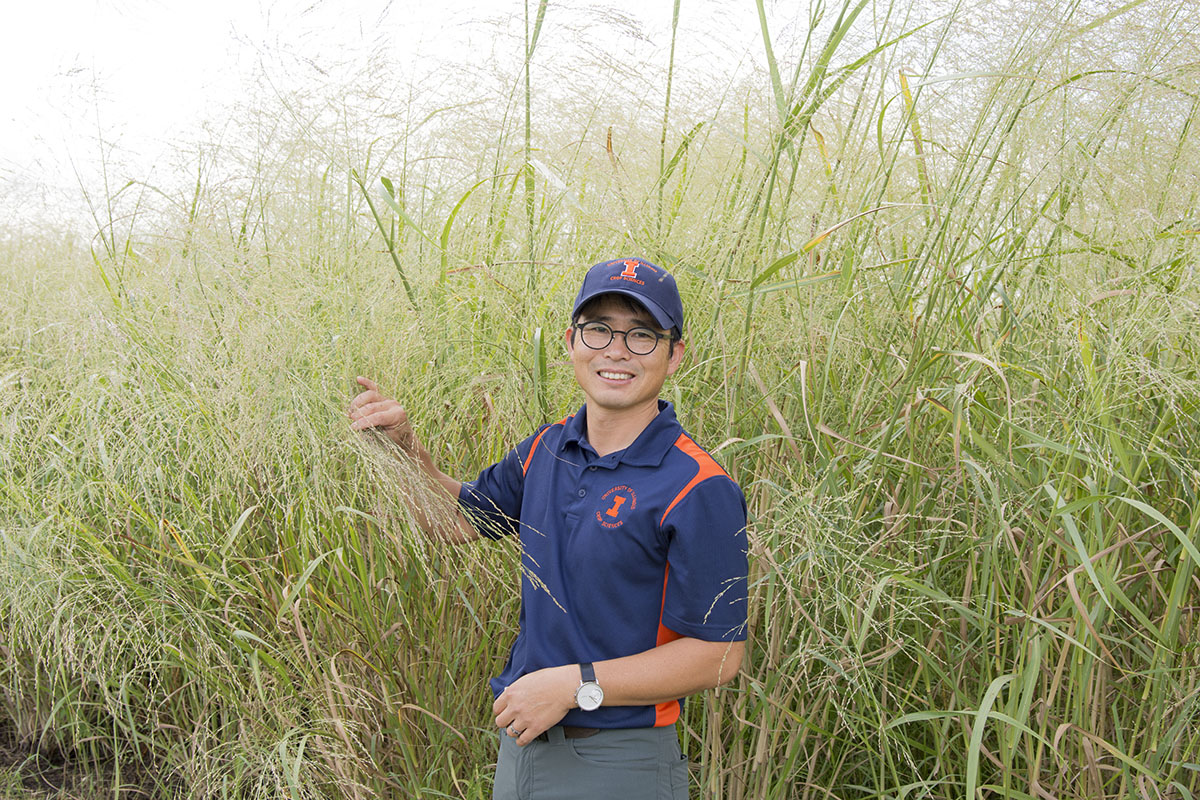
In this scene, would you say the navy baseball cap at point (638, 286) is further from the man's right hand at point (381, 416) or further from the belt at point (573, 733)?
the belt at point (573, 733)

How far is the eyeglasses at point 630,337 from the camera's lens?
1505 mm

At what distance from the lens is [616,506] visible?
1.47m

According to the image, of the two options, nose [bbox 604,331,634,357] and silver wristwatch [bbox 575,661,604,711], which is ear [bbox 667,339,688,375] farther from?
silver wristwatch [bbox 575,661,604,711]

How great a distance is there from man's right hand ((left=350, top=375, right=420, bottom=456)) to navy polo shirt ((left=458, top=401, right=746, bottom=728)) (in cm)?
25

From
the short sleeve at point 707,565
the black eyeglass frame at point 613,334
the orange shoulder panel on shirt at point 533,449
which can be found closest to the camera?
the short sleeve at point 707,565

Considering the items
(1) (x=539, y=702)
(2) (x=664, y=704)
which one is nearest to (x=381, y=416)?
(1) (x=539, y=702)

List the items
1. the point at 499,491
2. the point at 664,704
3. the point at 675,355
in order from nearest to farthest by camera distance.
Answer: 1. the point at 664,704
2. the point at 675,355
3. the point at 499,491

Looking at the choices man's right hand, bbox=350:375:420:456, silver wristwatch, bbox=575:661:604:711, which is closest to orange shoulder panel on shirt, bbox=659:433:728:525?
silver wristwatch, bbox=575:661:604:711

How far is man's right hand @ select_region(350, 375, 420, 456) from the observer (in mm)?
1586

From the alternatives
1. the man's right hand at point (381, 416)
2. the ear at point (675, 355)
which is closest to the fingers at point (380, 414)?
the man's right hand at point (381, 416)

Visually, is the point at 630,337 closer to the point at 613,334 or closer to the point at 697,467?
the point at 613,334

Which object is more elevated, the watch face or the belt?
the watch face

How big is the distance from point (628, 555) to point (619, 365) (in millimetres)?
313

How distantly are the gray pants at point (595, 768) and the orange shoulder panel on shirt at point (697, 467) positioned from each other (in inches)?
14.7
